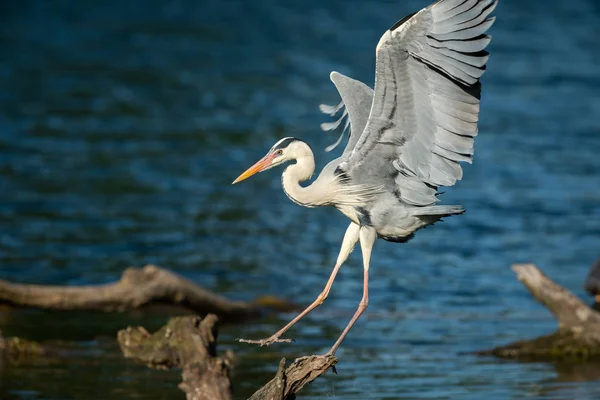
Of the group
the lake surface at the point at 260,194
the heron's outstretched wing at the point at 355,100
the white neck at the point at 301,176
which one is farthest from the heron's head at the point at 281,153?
the lake surface at the point at 260,194

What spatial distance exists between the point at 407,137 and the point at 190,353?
207 cm

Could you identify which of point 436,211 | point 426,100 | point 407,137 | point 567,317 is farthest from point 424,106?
point 567,317

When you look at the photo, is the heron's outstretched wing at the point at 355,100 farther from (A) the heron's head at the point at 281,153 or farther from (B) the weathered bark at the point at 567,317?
(B) the weathered bark at the point at 567,317

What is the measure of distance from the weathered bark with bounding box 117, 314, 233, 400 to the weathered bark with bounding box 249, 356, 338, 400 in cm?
112

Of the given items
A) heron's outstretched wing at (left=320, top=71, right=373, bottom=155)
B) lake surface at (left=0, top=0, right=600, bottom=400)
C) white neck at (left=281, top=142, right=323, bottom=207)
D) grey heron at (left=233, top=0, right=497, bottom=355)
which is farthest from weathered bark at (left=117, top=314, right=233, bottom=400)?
heron's outstretched wing at (left=320, top=71, right=373, bottom=155)

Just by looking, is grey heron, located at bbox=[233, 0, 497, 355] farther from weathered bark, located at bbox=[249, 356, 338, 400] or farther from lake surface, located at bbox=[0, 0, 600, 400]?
lake surface, located at bbox=[0, 0, 600, 400]

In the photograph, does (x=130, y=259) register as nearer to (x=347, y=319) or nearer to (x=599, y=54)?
(x=347, y=319)

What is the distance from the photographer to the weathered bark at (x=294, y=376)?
22.6 ft

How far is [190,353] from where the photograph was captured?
8219mm

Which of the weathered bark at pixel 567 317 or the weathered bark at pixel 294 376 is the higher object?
the weathered bark at pixel 567 317

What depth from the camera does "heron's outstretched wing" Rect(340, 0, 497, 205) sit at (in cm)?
728

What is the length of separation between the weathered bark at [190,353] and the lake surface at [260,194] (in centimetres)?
88

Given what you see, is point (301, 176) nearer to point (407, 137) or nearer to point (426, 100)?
point (407, 137)

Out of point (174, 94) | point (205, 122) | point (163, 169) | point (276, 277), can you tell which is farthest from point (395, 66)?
point (174, 94)
